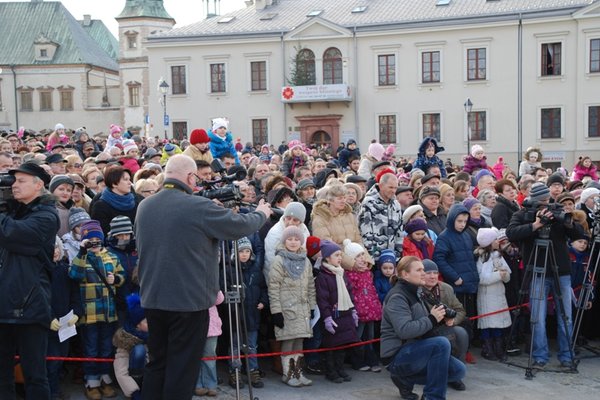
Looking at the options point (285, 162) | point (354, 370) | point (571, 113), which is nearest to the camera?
point (354, 370)

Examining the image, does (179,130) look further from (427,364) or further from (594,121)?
(427,364)

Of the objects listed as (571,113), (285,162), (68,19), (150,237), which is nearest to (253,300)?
(150,237)

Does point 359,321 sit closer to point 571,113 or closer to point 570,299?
point 570,299

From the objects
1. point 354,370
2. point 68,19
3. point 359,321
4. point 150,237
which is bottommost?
point 354,370

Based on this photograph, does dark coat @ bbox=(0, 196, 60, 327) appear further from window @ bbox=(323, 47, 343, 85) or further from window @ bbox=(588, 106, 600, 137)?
window @ bbox=(588, 106, 600, 137)

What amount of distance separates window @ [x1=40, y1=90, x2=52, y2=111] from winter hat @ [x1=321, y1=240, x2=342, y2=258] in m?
58.0

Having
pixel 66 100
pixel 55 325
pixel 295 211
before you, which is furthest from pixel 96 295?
pixel 66 100

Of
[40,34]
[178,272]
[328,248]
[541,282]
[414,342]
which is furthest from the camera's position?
[40,34]

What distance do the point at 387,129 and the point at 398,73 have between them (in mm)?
3219

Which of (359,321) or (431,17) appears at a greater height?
(431,17)

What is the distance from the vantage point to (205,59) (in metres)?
43.7

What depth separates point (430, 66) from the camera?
40.9m

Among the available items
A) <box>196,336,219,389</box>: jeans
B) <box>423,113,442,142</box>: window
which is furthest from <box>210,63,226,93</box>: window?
<box>196,336,219,389</box>: jeans

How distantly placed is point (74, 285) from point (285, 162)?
318 inches
